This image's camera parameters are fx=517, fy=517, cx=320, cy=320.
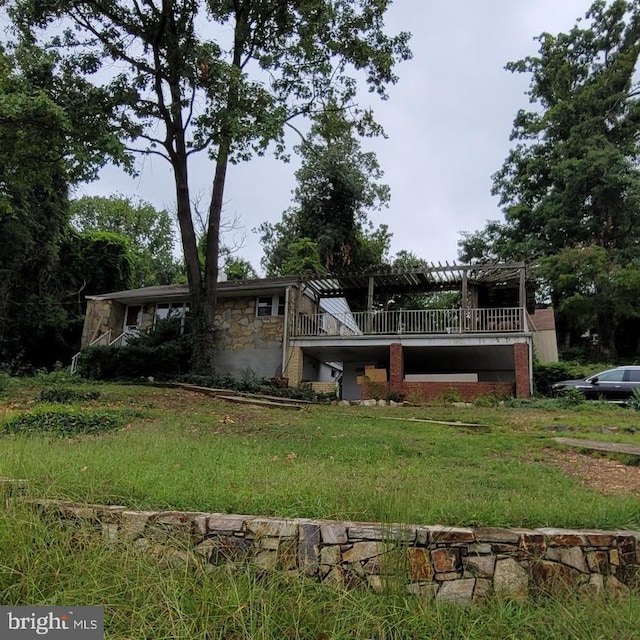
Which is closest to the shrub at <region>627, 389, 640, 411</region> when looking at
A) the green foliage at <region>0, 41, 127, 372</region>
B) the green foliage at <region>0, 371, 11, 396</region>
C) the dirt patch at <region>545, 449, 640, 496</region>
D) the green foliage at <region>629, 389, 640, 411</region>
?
the green foliage at <region>629, 389, 640, 411</region>

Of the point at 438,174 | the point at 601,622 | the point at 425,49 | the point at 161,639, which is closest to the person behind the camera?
the point at 161,639

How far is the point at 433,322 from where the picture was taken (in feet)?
52.7

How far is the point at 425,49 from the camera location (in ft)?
53.2

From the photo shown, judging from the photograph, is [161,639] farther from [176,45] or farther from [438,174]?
[438,174]

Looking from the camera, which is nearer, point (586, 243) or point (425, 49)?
point (425, 49)

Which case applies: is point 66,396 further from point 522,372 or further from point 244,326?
point 522,372

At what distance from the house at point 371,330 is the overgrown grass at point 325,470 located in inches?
228

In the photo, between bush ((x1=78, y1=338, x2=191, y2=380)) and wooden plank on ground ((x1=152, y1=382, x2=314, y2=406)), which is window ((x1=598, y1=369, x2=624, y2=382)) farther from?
bush ((x1=78, y1=338, x2=191, y2=380))

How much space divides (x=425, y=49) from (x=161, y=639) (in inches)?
689

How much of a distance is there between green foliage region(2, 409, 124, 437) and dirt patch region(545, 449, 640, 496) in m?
5.79

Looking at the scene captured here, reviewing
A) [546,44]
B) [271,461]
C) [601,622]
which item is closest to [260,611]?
[601,622]

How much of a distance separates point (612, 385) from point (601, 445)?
8228 millimetres

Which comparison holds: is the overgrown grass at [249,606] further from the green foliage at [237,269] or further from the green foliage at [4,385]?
the green foliage at [237,269]

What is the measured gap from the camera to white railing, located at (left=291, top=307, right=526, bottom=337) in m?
15.2
